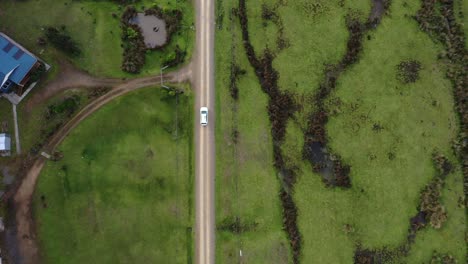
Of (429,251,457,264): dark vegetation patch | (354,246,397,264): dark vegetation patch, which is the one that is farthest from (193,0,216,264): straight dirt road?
(429,251,457,264): dark vegetation patch

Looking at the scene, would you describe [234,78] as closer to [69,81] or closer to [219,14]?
[219,14]

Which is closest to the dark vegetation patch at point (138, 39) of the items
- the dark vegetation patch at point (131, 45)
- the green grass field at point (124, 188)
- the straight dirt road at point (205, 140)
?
the dark vegetation patch at point (131, 45)

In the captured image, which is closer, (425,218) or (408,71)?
(425,218)

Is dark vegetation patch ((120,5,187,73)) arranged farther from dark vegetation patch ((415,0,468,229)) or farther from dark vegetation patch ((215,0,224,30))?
dark vegetation patch ((415,0,468,229))

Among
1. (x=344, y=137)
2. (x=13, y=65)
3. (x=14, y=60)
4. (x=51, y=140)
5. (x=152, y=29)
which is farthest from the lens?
(x=152, y=29)

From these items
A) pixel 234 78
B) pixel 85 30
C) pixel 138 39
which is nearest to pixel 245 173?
pixel 234 78

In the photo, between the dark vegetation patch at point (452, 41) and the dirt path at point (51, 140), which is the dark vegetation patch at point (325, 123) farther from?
the dirt path at point (51, 140)
